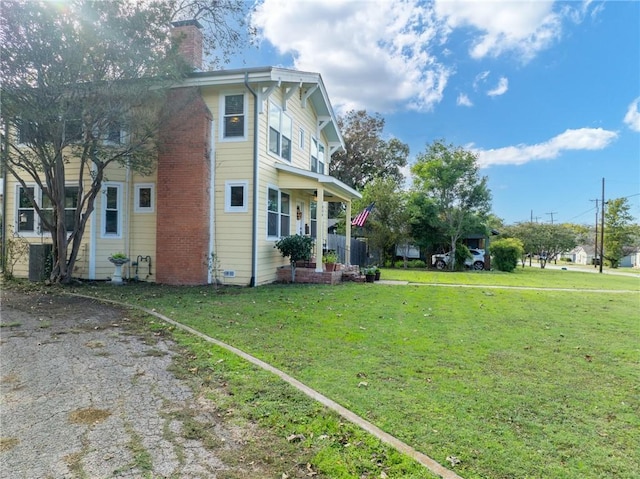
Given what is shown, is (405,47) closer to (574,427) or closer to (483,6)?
(483,6)

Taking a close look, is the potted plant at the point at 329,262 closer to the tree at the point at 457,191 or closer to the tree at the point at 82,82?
the tree at the point at 82,82

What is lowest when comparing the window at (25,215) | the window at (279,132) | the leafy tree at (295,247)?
the leafy tree at (295,247)

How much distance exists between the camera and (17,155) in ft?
35.6

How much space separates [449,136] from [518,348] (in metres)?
21.8

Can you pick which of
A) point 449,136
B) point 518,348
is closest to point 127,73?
point 518,348

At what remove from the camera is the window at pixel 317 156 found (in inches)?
663

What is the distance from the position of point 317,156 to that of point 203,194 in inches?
288

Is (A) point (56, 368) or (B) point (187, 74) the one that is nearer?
(A) point (56, 368)

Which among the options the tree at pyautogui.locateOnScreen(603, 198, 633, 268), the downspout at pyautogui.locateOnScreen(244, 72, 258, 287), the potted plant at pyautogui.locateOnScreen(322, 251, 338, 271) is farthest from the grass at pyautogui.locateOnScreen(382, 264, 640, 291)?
the tree at pyautogui.locateOnScreen(603, 198, 633, 268)

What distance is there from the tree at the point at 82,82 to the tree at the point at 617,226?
48367 mm

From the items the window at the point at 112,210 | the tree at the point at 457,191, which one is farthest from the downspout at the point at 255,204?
the tree at the point at 457,191

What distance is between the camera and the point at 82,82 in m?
Answer: 9.39

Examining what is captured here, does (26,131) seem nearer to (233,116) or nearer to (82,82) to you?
→ (82,82)

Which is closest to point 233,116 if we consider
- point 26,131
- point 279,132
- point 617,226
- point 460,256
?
point 279,132
